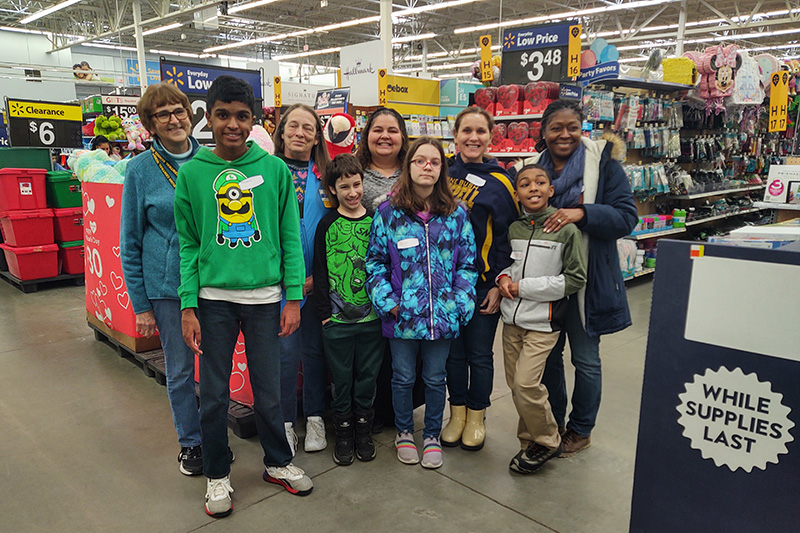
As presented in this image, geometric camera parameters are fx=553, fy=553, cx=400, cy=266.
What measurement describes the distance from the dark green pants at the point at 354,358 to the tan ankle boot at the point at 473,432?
52cm

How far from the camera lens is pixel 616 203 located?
2.40 meters

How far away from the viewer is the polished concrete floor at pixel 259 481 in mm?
2191

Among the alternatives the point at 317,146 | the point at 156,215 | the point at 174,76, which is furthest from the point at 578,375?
the point at 174,76

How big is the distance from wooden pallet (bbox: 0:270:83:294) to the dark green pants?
5047 millimetres

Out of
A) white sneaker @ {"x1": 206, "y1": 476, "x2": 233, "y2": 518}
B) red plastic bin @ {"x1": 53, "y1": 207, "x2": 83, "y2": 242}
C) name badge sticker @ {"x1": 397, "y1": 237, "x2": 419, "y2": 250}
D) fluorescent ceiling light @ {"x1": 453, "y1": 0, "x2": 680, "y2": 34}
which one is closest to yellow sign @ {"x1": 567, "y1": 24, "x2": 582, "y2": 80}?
name badge sticker @ {"x1": 397, "y1": 237, "x2": 419, "y2": 250}

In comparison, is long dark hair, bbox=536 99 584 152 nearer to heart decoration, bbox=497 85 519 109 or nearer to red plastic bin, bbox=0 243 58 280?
heart decoration, bbox=497 85 519 109

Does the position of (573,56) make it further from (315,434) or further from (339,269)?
(315,434)

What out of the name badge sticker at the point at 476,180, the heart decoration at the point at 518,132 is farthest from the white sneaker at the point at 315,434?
the heart decoration at the point at 518,132

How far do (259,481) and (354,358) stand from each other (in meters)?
0.68

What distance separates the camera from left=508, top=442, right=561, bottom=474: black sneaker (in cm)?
250

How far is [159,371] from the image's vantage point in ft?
11.6

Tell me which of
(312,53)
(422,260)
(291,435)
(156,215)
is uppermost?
(312,53)

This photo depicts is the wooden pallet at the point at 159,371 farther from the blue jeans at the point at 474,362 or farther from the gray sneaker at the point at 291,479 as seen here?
the blue jeans at the point at 474,362

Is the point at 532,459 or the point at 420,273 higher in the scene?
the point at 420,273
